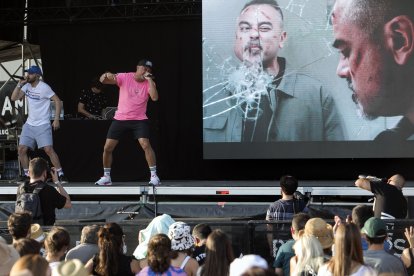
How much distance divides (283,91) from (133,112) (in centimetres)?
225

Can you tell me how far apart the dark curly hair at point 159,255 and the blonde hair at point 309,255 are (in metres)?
0.78

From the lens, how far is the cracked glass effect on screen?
11.5 m

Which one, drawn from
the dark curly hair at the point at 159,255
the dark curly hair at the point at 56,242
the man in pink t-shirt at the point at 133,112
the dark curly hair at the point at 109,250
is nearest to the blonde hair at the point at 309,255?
the dark curly hair at the point at 159,255

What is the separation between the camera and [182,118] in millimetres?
13133

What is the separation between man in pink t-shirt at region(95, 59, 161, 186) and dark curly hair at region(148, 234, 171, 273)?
18.5ft

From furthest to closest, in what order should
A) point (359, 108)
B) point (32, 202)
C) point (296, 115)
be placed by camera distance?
point (296, 115) → point (359, 108) → point (32, 202)

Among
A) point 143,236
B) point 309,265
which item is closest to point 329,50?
point 143,236

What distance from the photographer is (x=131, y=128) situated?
35.0 feet

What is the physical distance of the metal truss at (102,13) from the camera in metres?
12.8

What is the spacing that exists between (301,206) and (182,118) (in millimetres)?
6006

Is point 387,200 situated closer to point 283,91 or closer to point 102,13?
point 283,91

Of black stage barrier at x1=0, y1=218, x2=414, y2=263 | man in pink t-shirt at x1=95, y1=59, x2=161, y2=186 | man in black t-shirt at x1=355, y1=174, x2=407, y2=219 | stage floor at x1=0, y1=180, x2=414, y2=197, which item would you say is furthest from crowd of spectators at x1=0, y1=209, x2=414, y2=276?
man in pink t-shirt at x1=95, y1=59, x2=161, y2=186

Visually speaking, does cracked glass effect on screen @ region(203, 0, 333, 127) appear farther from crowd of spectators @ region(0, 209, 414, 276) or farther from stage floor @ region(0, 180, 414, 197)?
crowd of spectators @ region(0, 209, 414, 276)

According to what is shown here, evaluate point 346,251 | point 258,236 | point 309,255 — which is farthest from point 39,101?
point 346,251
